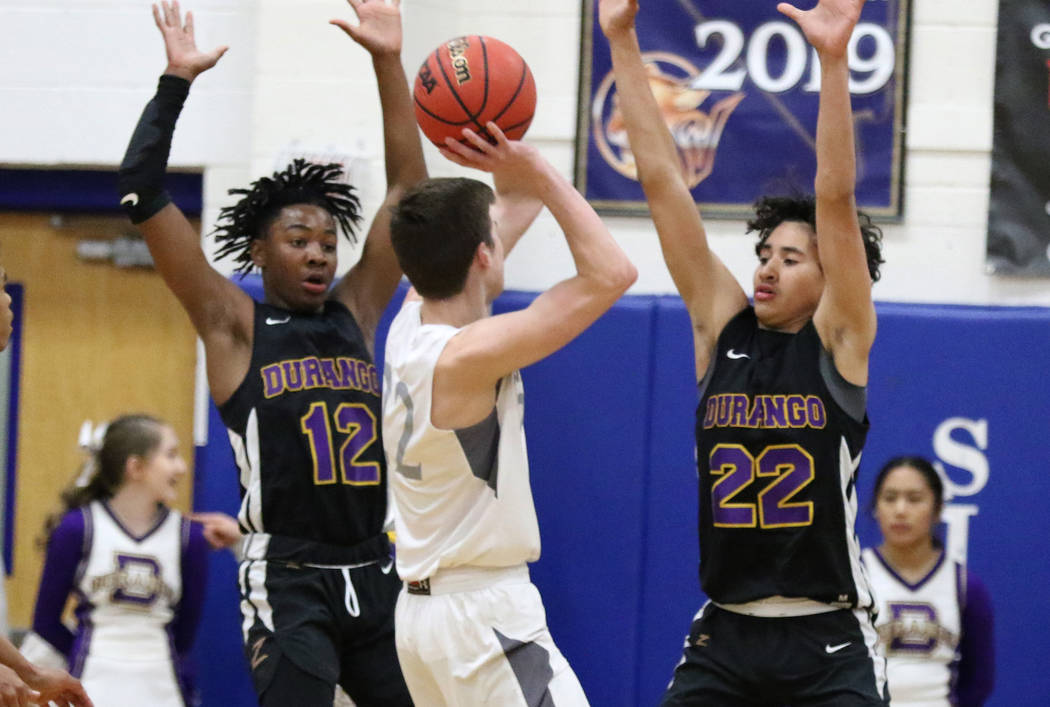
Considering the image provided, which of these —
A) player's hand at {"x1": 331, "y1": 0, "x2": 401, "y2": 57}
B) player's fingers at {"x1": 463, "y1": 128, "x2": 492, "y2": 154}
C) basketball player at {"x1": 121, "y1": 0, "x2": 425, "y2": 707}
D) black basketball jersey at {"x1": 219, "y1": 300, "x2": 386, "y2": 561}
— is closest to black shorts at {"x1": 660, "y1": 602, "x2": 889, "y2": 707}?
basketball player at {"x1": 121, "y1": 0, "x2": 425, "y2": 707}

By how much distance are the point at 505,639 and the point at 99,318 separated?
3681mm

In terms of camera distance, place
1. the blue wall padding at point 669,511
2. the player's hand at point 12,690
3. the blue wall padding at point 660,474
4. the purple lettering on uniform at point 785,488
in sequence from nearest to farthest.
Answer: the player's hand at point 12,690, the purple lettering on uniform at point 785,488, the blue wall padding at point 660,474, the blue wall padding at point 669,511

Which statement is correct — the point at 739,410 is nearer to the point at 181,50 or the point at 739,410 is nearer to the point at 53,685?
the point at 53,685

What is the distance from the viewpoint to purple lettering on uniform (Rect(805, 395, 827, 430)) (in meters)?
3.68

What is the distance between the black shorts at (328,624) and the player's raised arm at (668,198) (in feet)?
4.01

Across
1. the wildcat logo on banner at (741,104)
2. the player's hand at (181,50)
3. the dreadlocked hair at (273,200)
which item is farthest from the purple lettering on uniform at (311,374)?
the wildcat logo on banner at (741,104)

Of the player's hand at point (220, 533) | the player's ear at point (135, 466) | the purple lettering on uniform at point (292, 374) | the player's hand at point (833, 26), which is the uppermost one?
the player's hand at point (833, 26)

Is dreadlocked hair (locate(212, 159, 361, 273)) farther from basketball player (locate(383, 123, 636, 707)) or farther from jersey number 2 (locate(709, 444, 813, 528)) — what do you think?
jersey number 2 (locate(709, 444, 813, 528))

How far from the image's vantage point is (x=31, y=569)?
6324 mm

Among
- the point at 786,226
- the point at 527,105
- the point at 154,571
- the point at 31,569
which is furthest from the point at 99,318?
the point at 786,226

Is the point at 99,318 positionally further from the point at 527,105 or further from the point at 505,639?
the point at 505,639

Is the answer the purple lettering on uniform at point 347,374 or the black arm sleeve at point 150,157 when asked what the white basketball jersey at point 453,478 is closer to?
the purple lettering on uniform at point 347,374

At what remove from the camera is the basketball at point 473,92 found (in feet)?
12.3

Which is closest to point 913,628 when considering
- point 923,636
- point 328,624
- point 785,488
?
point 923,636
